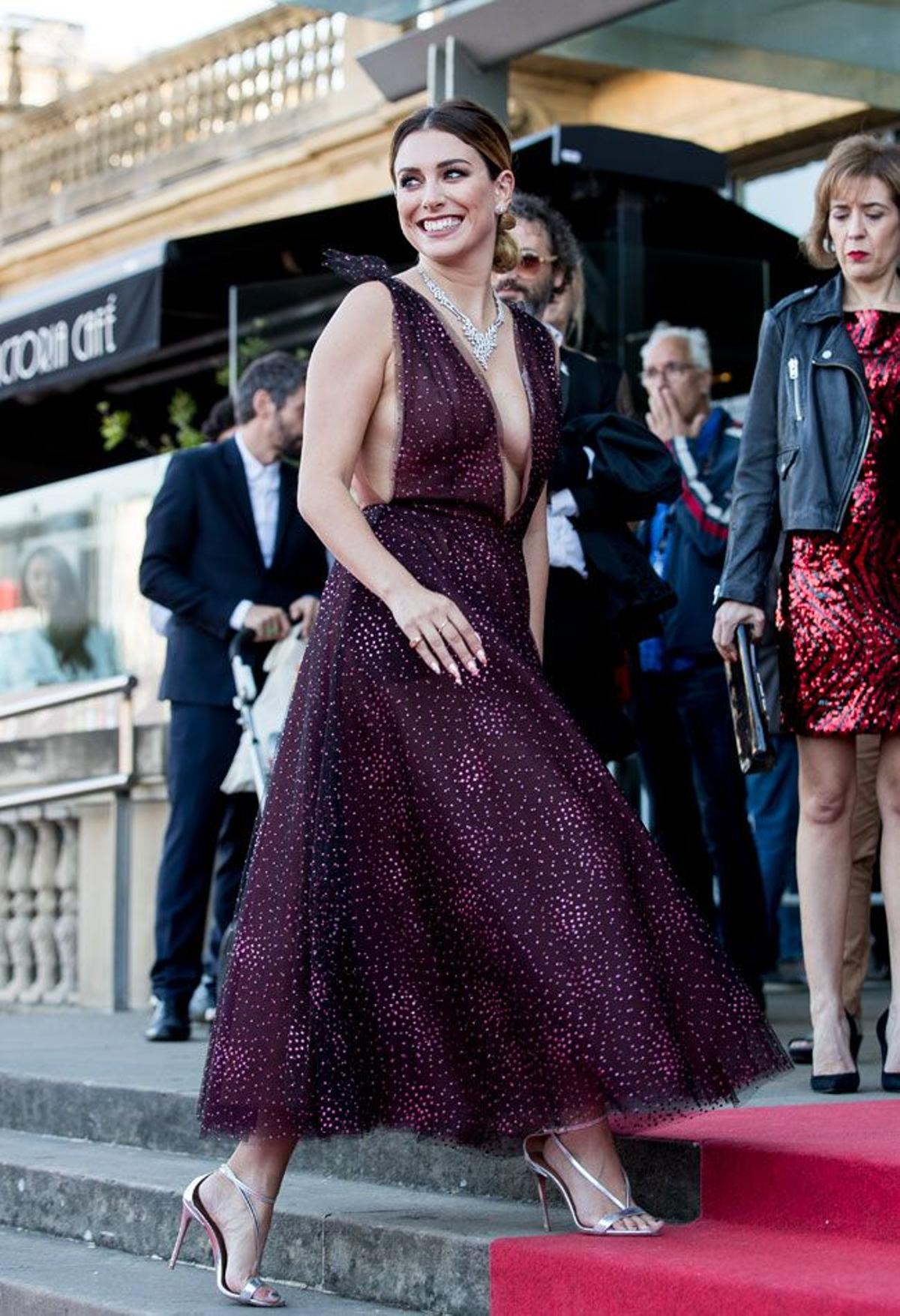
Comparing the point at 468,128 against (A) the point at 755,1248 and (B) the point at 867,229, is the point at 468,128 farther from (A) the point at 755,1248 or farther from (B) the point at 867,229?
(A) the point at 755,1248

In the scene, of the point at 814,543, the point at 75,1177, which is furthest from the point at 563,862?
the point at 75,1177

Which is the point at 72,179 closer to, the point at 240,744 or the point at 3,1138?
the point at 240,744

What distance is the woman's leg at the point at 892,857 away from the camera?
495 centimetres

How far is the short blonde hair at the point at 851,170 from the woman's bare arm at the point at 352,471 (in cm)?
147

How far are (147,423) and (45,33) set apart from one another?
13954 millimetres

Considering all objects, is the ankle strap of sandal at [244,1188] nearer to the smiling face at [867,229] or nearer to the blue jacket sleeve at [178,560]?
the smiling face at [867,229]

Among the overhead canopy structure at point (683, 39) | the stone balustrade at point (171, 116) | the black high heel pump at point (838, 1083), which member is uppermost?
the stone balustrade at point (171, 116)

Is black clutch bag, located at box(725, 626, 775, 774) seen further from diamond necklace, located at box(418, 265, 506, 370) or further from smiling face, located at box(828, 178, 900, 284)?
diamond necklace, located at box(418, 265, 506, 370)

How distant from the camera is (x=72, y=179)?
70.3 ft

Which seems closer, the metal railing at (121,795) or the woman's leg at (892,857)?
the woman's leg at (892,857)

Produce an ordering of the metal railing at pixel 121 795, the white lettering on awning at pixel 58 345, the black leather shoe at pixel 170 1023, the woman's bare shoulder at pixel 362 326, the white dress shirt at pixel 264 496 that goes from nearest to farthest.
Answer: the woman's bare shoulder at pixel 362 326, the black leather shoe at pixel 170 1023, the white dress shirt at pixel 264 496, the metal railing at pixel 121 795, the white lettering on awning at pixel 58 345

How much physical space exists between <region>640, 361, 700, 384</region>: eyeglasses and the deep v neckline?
3110 mm

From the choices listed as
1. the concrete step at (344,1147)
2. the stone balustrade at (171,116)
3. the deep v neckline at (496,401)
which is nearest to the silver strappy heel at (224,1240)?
the concrete step at (344,1147)

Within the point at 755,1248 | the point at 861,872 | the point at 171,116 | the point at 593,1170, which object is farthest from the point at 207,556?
the point at 171,116
